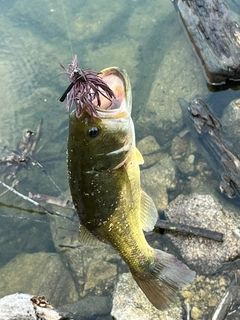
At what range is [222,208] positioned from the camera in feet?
15.0

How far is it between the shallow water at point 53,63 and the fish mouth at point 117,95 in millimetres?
3036

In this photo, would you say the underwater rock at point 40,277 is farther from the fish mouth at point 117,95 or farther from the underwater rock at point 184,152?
the fish mouth at point 117,95

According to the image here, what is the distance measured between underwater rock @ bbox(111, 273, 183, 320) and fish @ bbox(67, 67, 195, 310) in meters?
0.59

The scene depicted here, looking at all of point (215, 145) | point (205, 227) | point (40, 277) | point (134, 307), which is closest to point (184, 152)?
point (215, 145)

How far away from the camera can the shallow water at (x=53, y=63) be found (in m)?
5.54

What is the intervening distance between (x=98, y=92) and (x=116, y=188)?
29.1 inches

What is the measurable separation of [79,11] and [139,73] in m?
2.30

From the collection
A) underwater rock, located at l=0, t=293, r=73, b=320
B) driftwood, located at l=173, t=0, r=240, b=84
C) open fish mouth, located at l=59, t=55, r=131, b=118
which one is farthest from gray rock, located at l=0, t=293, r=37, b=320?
driftwood, located at l=173, t=0, r=240, b=84

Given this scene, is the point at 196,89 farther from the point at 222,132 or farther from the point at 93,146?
the point at 93,146

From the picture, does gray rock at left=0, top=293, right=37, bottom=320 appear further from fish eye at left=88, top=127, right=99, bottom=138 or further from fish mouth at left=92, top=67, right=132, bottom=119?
fish mouth at left=92, top=67, right=132, bottom=119

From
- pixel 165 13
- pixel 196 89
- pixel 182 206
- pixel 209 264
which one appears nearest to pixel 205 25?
pixel 196 89

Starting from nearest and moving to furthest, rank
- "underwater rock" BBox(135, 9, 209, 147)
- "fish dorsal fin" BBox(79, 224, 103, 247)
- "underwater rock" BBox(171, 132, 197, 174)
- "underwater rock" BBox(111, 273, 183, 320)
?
"fish dorsal fin" BBox(79, 224, 103, 247) → "underwater rock" BBox(111, 273, 183, 320) → "underwater rock" BBox(171, 132, 197, 174) → "underwater rock" BBox(135, 9, 209, 147)

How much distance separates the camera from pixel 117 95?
238 centimetres

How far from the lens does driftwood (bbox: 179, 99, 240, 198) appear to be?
4688 mm
